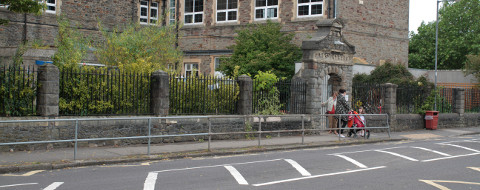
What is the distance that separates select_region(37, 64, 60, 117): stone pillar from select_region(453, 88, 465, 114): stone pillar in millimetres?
20987

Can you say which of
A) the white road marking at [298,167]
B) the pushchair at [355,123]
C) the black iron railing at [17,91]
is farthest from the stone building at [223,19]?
the white road marking at [298,167]

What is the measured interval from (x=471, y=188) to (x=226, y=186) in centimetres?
425

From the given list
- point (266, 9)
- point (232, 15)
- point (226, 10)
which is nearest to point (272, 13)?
point (266, 9)

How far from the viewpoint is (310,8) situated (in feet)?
94.4

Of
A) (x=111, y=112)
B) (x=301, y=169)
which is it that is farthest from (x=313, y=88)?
(x=301, y=169)

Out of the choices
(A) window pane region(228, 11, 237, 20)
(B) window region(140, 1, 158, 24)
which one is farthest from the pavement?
(B) window region(140, 1, 158, 24)

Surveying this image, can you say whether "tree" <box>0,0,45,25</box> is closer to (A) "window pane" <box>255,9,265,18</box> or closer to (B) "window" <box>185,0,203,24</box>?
(A) "window pane" <box>255,9,265,18</box>

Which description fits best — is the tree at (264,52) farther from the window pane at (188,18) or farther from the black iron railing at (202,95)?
the black iron railing at (202,95)

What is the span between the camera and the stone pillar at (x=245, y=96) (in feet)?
57.8

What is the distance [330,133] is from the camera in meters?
19.8

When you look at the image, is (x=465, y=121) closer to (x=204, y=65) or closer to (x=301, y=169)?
(x=204, y=65)

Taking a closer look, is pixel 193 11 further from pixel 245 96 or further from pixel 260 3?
pixel 245 96

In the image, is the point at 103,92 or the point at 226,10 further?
the point at 226,10

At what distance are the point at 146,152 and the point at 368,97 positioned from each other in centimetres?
1223
